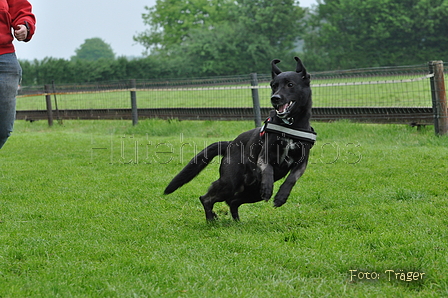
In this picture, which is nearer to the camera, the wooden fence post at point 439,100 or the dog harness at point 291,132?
the dog harness at point 291,132

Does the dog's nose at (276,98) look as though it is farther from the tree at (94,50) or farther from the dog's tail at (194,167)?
the tree at (94,50)

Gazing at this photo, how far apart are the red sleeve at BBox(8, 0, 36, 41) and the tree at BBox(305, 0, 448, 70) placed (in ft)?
132

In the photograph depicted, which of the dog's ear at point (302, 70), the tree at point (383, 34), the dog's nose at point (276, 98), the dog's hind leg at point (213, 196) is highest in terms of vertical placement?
the tree at point (383, 34)

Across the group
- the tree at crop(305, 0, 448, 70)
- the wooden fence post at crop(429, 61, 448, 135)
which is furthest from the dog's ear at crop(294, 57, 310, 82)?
the tree at crop(305, 0, 448, 70)

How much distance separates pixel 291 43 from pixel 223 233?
49922 millimetres

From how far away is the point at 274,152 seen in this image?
442cm

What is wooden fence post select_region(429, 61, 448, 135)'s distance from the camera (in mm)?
9164

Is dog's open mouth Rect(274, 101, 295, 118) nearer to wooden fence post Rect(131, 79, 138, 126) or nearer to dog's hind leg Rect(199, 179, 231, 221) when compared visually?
dog's hind leg Rect(199, 179, 231, 221)

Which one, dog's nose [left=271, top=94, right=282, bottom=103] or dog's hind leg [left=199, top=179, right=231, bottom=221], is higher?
dog's nose [left=271, top=94, right=282, bottom=103]

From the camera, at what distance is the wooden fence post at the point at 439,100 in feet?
30.1

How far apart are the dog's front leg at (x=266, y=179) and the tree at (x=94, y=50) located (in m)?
123

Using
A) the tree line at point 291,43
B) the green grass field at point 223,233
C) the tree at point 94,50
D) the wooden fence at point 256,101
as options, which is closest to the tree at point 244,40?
the tree line at point 291,43

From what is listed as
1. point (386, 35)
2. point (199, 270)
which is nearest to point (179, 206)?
point (199, 270)

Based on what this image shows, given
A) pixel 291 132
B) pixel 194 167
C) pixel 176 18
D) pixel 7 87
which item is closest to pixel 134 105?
pixel 194 167
